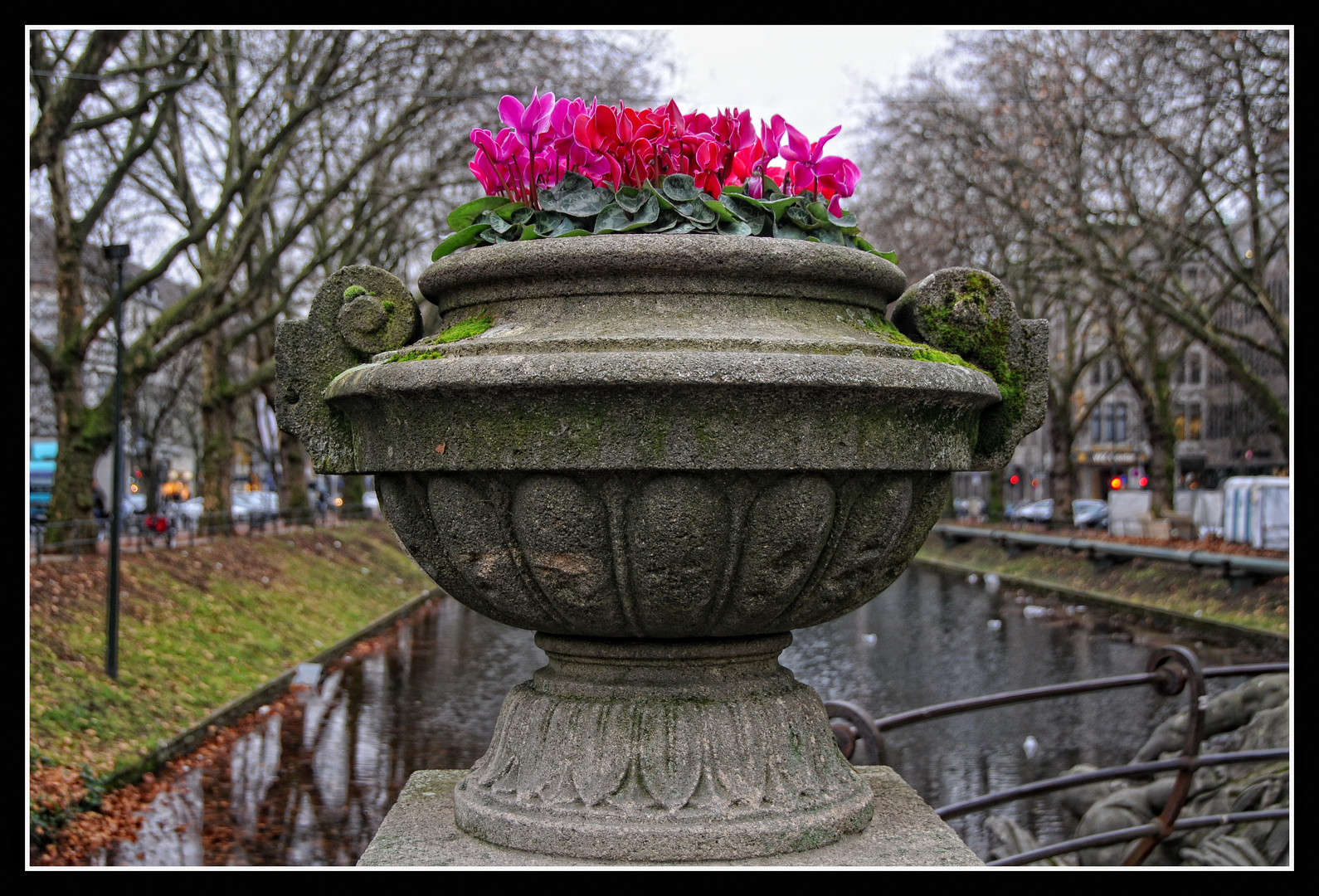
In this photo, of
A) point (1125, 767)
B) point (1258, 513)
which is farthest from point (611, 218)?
point (1258, 513)

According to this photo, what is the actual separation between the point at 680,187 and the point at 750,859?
1.83 metres

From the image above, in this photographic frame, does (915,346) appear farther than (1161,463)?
No

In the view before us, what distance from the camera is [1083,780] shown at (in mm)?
4426

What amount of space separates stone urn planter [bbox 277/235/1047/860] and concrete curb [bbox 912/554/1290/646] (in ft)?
24.9

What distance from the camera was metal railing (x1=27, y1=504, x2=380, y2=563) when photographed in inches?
558

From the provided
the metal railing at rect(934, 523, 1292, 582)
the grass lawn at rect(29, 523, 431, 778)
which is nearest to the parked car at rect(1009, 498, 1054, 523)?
the metal railing at rect(934, 523, 1292, 582)

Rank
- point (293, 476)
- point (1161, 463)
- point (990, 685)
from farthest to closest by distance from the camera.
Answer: point (293, 476), point (1161, 463), point (990, 685)

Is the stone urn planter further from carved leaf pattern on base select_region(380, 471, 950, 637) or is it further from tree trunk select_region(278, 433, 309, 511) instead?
tree trunk select_region(278, 433, 309, 511)

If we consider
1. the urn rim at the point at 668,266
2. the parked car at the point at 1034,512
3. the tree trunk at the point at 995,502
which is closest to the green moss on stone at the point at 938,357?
the urn rim at the point at 668,266

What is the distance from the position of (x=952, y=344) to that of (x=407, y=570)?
2329cm

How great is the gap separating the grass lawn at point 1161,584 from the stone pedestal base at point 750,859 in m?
13.2

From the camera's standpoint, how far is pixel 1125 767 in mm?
4715

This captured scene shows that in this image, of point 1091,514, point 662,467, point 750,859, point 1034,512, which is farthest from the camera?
point 1034,512

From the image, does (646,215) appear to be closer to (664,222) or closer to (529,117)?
(664,222)
